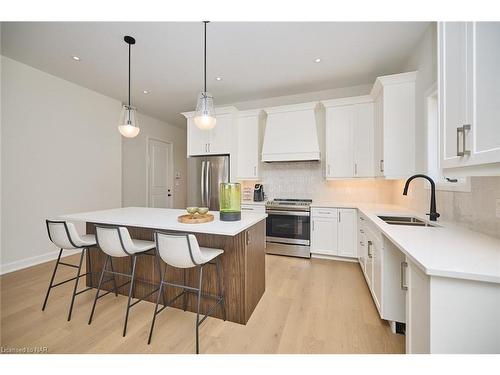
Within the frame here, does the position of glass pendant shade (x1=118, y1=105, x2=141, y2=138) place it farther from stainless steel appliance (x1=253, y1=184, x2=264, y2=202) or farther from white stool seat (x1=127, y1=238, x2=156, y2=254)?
stainless steel appliance (x1=253, y1=184, x2=264, y2=202)

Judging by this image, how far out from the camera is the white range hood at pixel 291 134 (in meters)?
3.52

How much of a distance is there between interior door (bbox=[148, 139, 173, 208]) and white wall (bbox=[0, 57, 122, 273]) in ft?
3.80

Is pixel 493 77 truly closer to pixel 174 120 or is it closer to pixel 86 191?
pixel 86 191

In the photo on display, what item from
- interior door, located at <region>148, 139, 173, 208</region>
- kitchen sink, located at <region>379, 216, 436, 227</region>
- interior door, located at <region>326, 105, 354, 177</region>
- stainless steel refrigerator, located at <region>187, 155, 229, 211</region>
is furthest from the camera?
interior door, located at <region>148, 139, 173, 208</region>

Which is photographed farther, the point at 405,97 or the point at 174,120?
the point at 174,120

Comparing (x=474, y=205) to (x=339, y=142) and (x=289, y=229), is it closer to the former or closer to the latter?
(x=339, y=142)

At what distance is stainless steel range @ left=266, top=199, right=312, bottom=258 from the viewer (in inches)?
133

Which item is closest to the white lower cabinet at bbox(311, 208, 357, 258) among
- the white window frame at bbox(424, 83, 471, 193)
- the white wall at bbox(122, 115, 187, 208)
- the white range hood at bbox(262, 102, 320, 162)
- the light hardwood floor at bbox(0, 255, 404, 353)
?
the light hardwood floor at bbox(0, 255, 404, 353)

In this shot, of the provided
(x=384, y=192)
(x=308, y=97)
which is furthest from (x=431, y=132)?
(x=308, y=97)

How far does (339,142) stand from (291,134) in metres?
0.78

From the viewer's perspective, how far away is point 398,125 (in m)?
2.67

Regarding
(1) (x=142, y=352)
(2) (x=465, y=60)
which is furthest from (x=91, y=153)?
(2) (x=465, y=60)

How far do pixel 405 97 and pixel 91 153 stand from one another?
487 centimetres
